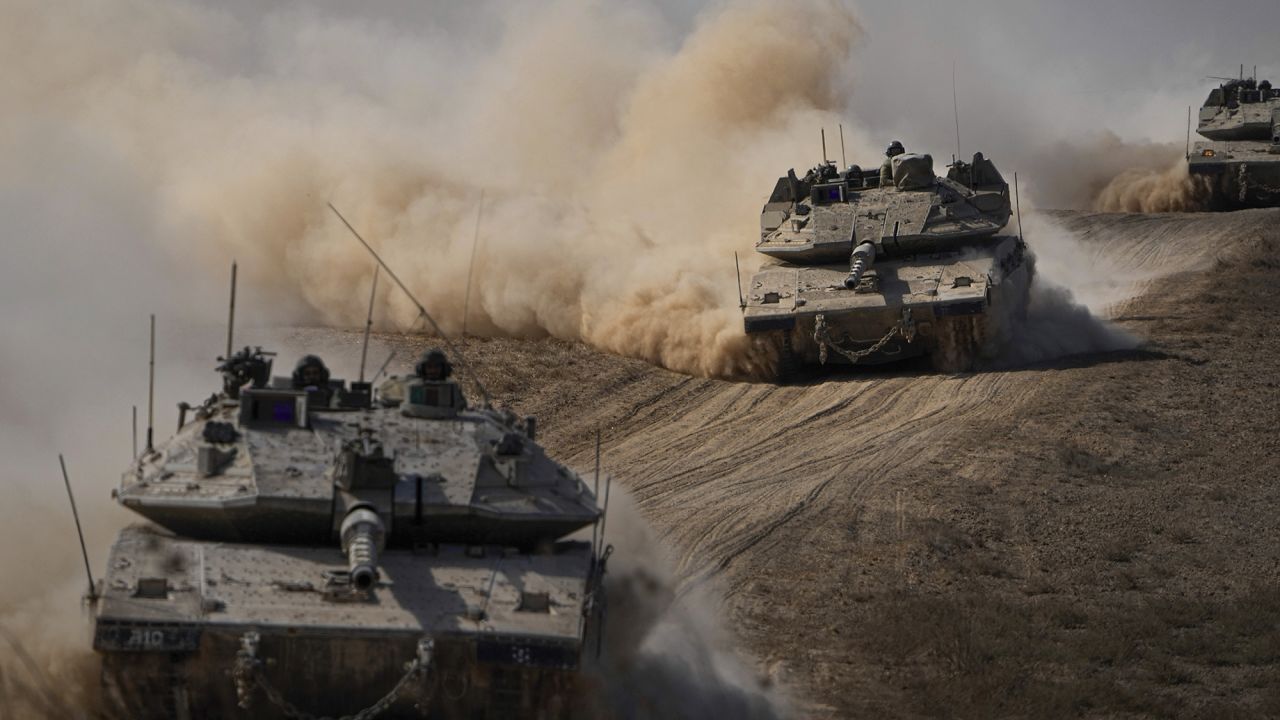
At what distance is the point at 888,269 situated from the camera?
2572cm

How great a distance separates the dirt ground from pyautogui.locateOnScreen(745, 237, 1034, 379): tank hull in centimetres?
41

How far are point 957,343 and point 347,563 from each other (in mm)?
13464

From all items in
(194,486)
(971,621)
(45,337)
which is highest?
(45,337)

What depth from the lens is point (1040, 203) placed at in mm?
44375

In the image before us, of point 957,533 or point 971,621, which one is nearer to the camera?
point 971,621

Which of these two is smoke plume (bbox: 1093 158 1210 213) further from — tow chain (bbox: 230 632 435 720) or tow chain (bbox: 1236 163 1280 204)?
tow chain (bbox: 230 632 435 720)

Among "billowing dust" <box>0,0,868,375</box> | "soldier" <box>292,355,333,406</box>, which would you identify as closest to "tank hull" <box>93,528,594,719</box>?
"soldier" <box>292,355,333,406</box>

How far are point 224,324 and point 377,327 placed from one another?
6.54ft

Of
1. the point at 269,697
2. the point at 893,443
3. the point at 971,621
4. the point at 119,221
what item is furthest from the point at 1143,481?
the point at 119,221

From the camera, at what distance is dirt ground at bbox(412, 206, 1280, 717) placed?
14461 millimetres

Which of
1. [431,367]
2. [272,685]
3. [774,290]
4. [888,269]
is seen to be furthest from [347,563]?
[888,269]

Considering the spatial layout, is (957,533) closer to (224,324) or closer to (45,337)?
(45,337)

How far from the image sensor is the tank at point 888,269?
80.9 ft

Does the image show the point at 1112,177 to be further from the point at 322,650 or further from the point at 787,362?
the point at 322,650
